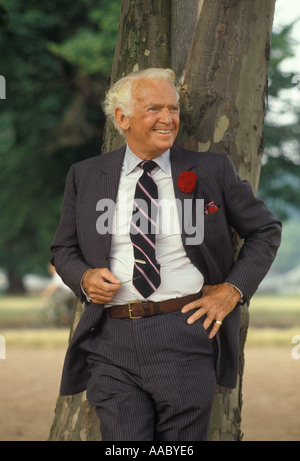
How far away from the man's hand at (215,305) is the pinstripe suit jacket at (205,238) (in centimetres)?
5

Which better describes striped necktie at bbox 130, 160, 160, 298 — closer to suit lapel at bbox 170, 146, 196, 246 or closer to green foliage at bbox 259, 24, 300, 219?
suit lapel at bbox 170, 146, 196, 246

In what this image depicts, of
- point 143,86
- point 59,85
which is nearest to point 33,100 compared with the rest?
point 59,85

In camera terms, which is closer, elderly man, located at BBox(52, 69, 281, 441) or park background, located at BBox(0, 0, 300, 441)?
elderly man, located at BBox(52, 69, 281, 441)

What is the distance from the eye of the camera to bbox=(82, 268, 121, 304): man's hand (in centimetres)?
318

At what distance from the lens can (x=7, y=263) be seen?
43.2 m

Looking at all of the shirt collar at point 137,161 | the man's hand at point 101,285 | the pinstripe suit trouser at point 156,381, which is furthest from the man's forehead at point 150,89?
the pinstripe suit trouser at point 156,381

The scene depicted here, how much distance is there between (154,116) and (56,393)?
22.3ft

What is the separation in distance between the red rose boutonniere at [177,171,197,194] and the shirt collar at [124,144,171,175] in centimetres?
10

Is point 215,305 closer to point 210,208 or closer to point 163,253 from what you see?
point 163,253

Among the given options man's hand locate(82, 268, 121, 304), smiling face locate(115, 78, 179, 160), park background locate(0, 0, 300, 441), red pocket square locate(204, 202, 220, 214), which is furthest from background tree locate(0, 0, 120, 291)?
man's hand locate(82, 268, 121, 304)

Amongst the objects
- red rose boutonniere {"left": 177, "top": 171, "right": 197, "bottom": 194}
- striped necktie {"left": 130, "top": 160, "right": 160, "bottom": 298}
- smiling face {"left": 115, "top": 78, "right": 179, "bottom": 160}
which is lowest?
striped necktie {"left": 130, "top": 160, "right": 160, "bottom": 298}

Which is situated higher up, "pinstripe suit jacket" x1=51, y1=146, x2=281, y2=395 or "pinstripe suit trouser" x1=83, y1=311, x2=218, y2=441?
"pinstripe suit jacket" x1=51, y1=146, x2=281, y2=395

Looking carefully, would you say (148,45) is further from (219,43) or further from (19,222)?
(19,222)

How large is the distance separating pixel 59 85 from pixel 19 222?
11.6ft
